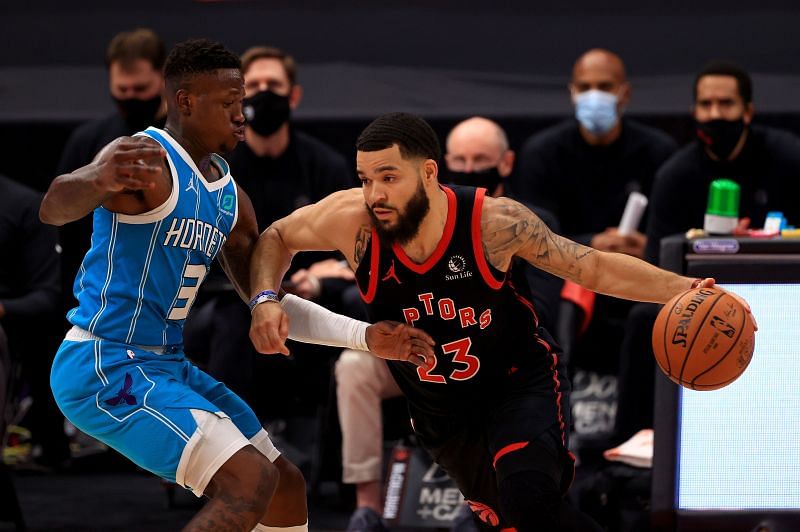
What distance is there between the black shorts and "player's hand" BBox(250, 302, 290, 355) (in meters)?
0.67

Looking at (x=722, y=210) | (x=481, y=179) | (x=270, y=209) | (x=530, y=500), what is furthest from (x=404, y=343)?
(x=270, y=209)

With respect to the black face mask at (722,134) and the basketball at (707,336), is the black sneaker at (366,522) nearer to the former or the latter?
the basketball at (707,336)

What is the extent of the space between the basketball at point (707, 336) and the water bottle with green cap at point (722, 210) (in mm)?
1223

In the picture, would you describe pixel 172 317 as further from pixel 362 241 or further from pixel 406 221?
pixel 406 221

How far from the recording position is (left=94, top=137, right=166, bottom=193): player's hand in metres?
3.51

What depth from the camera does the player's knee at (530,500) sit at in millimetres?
3766

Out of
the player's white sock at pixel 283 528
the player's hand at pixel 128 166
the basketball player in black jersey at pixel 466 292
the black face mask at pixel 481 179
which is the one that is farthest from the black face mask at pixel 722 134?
the player's hand at pixel 128 166

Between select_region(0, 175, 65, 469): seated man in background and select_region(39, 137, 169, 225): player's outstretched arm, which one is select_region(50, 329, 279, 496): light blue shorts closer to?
select_region(39, 137, 169, 225): player's outstretched arm

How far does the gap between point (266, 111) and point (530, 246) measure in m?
2.43

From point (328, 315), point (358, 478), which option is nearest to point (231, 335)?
point (358, 478)

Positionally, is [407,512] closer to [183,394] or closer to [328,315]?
[328,315]

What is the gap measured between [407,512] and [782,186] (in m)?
2.23

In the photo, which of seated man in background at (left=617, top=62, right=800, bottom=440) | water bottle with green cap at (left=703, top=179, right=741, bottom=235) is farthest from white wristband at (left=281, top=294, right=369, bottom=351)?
seated man in background at (left=617, top=62, right=800, bottom=440)

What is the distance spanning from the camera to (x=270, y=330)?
3762 mm
